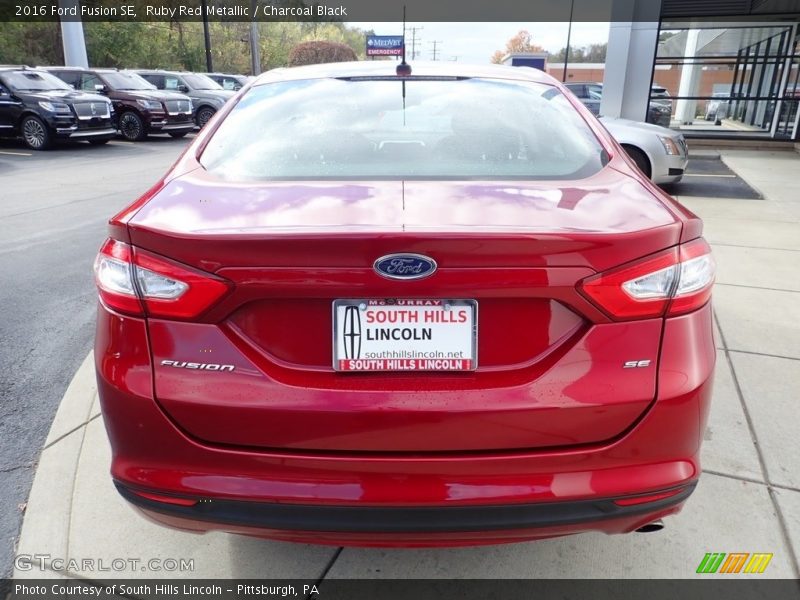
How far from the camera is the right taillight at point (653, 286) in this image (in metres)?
1.57

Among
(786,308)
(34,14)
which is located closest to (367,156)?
(786,308)

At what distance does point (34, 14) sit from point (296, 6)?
126ft

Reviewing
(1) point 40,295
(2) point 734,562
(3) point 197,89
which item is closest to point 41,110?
(3) point 197,89

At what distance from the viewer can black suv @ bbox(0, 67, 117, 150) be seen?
14508 mm

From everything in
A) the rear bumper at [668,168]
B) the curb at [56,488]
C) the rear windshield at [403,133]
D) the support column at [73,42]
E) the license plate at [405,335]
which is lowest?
the curb at [56,488]

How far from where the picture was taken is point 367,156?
2.17 meters

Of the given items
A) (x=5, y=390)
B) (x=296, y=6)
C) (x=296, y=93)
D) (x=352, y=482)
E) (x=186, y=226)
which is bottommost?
(x=5, y=390)

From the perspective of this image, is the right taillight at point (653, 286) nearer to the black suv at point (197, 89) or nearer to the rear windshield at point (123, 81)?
the rear windshield at point (123, 81)

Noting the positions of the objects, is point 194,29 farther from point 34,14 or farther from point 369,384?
point 369,384

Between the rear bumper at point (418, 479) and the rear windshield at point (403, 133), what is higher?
the rear windshield at point (403, 133)

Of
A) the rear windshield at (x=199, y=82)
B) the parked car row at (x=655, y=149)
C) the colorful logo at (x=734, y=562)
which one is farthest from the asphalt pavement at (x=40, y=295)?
the rear windshield at (x=199, y=82)

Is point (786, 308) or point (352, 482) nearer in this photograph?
point (352, 482)

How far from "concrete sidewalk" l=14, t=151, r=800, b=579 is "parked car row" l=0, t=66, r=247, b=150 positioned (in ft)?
44.7

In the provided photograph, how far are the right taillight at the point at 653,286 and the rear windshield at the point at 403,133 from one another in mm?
519
